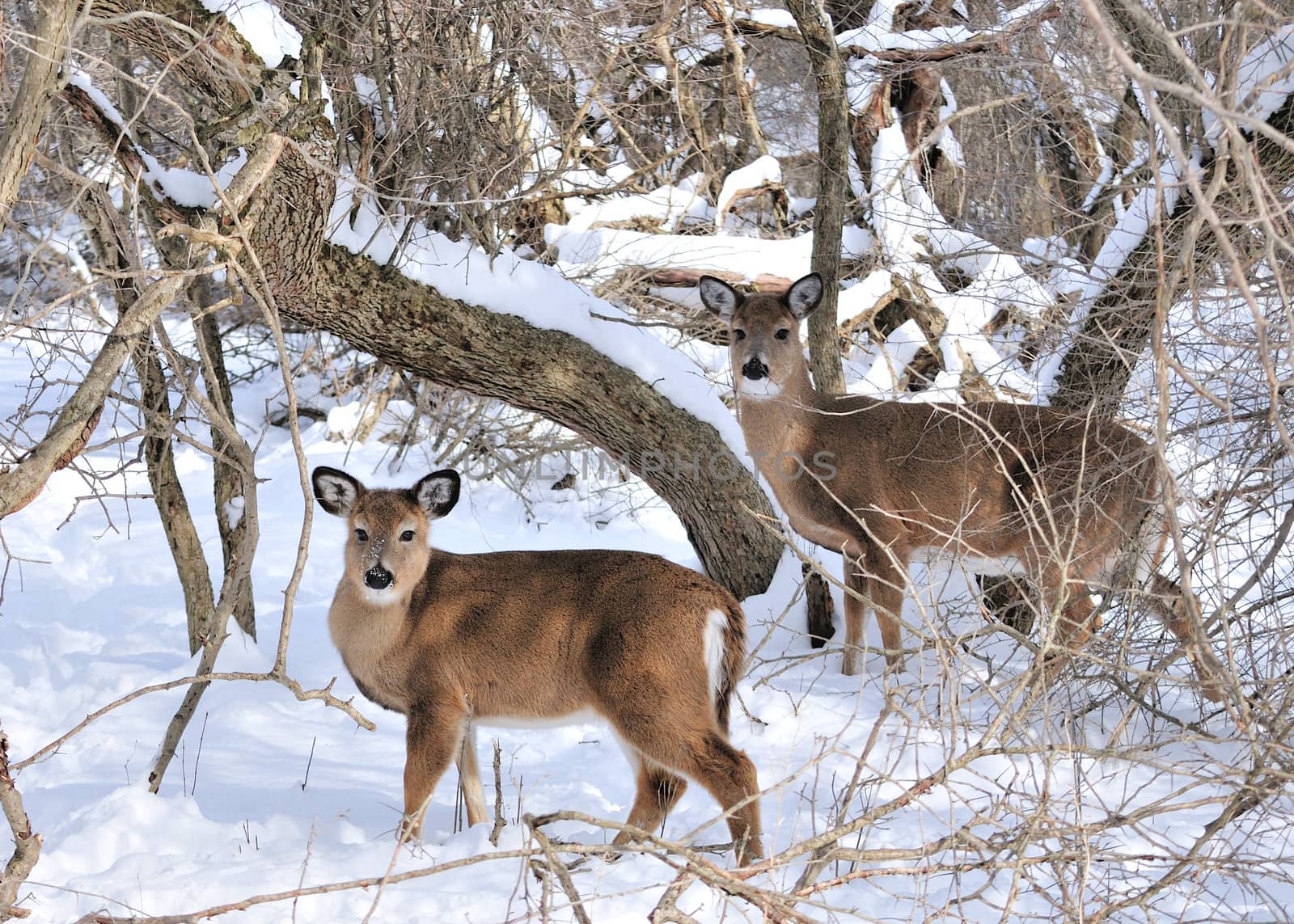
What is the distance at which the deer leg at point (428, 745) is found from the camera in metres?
5.31

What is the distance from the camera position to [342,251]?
21.7ft

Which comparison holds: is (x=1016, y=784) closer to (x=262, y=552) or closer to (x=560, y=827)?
(x=560, y=827)

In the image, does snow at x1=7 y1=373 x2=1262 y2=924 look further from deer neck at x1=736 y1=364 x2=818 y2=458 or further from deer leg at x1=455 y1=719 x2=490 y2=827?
deer neck at x1=736 y1=364 x2=818 y2=458

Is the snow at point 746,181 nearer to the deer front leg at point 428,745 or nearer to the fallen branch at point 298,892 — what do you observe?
the deer front leg at point 428,745

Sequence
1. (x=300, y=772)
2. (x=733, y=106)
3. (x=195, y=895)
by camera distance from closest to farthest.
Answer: (x=195, y=895)
(x=300, y=772)
(x=733, y=106)

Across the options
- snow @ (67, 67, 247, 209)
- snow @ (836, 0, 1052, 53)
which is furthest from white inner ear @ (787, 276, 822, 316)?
snow @ (67, 67, 247, 209)

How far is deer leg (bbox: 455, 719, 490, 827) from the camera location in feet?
18.4

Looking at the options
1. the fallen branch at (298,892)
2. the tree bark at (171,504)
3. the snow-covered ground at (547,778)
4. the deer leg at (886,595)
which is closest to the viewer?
the fallen branch at (298,892)

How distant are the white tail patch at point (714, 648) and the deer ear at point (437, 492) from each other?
135 cm

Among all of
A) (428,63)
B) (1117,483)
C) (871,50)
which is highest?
(871,50)

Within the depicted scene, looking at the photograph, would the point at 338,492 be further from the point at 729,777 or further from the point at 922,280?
the point at 922,280

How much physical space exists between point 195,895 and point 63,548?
7.34 metres

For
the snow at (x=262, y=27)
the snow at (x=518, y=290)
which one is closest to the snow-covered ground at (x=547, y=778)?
the snow at (x=518, y=290)

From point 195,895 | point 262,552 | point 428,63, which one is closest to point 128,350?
point 195,895
